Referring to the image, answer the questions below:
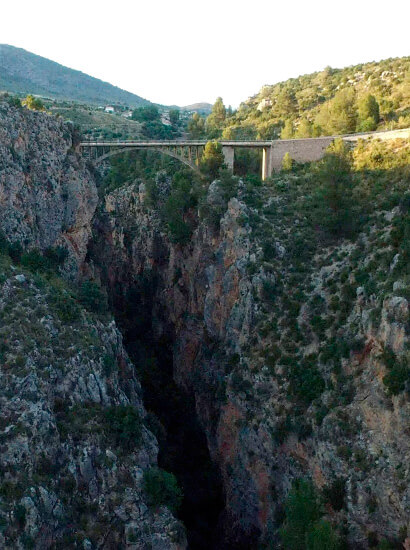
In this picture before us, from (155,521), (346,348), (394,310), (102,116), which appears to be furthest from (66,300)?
(102,116)

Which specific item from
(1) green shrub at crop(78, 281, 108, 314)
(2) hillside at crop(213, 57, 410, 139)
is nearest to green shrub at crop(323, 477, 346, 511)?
(1) green shrub at crop(78, 281, 108, 314)

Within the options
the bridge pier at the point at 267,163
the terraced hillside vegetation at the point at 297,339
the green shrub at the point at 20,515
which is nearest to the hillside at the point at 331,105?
the bridge pier at the point at 267,163

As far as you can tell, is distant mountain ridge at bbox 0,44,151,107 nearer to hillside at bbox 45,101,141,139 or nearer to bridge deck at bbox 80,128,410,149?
hillside at bbox 45,101,141,139

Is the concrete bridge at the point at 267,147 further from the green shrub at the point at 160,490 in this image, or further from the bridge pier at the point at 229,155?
the green shrub at the point at 160,490

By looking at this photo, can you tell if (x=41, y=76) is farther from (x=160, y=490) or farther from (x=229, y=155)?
(x=160, y=490)

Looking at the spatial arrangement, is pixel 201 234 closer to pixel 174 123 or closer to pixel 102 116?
pixel 102 116
